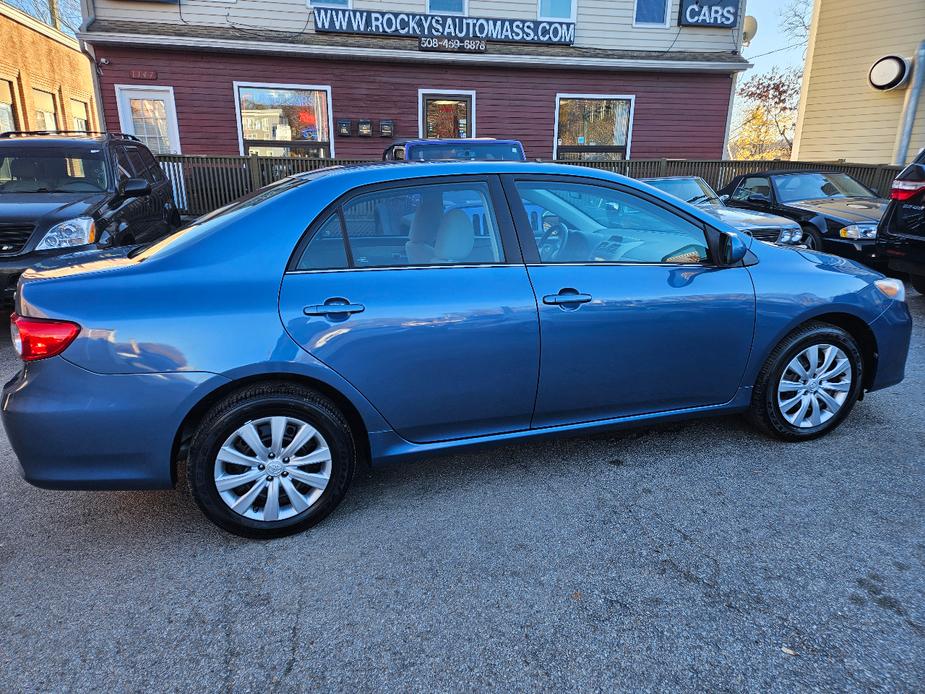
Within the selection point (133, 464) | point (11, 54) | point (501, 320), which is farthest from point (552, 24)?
point (11, 54)

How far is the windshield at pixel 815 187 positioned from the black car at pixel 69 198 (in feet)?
27.8

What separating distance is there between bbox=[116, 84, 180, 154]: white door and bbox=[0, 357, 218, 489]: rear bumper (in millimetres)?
11466

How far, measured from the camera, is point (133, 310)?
2393 millimetres

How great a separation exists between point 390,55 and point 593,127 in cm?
482

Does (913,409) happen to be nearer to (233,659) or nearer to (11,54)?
(233,659)

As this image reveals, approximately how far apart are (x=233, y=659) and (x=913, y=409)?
425 centimetres

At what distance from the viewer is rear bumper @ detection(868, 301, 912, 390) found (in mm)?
3516

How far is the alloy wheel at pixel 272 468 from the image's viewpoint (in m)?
2.54

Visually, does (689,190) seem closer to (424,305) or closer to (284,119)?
(424,305)

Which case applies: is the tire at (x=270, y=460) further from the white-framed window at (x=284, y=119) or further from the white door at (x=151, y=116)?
the white door at (x=151, y=116)

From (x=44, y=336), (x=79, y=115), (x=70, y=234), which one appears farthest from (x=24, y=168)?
(x=79, y=115)

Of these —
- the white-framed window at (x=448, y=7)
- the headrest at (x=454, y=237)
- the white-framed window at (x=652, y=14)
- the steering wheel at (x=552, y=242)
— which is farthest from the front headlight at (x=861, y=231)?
the white-framed window at (x=448, y=7)

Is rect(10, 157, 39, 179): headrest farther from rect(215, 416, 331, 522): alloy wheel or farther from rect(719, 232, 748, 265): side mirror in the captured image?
rect(719, 232, 748, 265): side mirror

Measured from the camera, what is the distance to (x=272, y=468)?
8.54 ft
